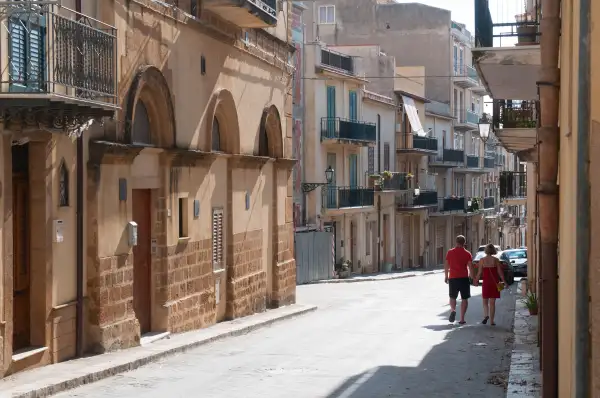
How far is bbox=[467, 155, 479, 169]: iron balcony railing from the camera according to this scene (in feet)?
234

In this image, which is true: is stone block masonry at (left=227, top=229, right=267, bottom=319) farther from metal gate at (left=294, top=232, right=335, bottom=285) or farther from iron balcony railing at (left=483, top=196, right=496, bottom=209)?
iron balcony railing at (left=483, top=196, right=496, bottom=209)

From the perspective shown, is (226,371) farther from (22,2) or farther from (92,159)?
(22,2)

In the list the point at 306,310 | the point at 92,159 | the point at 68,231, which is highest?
the point at 92,159

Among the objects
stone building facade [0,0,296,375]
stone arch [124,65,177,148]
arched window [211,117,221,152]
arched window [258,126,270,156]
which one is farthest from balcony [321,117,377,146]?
stone arch [124,65,177,148]

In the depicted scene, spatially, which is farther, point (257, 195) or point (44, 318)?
point (257, 195)

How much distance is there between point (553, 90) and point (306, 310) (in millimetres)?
16376

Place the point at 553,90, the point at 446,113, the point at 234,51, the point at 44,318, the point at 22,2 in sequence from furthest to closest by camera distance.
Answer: the point at 446,113 < the point at 234,51 < the point at 44,318 < the point at 22,2 < the point at 553,90

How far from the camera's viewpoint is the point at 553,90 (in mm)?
9219

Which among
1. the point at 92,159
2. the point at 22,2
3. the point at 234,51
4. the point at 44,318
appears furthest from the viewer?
the point at 234,51

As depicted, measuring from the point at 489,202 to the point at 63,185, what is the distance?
63344mm

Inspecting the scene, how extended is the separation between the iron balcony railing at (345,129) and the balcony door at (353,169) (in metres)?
Answer: 1.16

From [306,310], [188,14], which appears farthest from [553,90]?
[306,310]

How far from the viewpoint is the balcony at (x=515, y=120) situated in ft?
66.1

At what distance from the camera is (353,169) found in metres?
49.6
